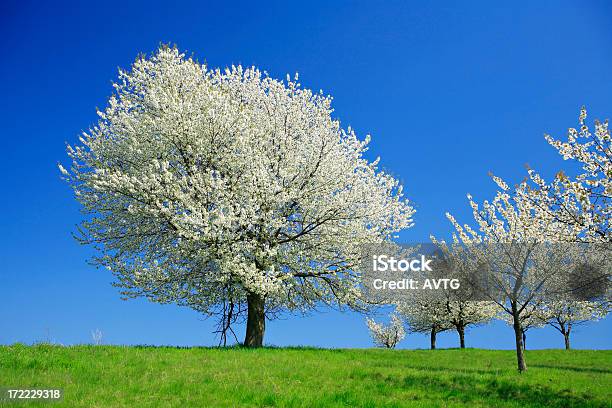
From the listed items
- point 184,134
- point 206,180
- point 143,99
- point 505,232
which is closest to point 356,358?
point 505,232

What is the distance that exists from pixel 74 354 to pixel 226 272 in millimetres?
6704

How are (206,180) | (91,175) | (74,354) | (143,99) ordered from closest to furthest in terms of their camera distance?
(74,354) < (206,180) < (91,175) < (143,99)

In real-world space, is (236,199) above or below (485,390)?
above

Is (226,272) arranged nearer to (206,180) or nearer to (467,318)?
(206,180)

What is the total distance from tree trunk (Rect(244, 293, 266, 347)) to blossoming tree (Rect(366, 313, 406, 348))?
34.0m

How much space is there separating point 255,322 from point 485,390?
11934mm

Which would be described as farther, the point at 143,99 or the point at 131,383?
the point at 143,99

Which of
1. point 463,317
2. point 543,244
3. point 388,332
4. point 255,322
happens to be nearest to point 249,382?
point 255,322

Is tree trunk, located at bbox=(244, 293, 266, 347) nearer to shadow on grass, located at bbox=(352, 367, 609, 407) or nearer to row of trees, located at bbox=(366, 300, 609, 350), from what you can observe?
shadow on grass, located at bbox=(352, 367, 609, 407)

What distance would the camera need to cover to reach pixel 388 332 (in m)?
57.0

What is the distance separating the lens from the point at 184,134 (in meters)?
22.2

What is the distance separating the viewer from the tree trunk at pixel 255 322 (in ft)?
78.3

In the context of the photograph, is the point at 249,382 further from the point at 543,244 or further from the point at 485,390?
the point at 543,244

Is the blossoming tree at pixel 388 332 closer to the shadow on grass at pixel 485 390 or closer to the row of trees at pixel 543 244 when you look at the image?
the row of trees at pixel 543 244
